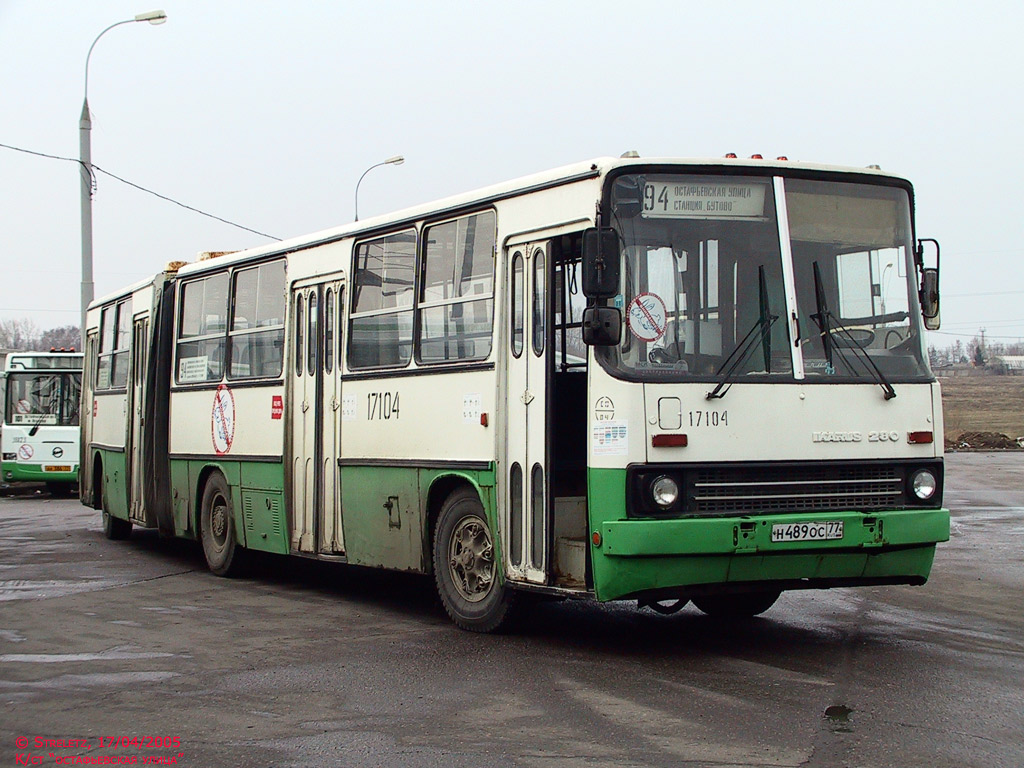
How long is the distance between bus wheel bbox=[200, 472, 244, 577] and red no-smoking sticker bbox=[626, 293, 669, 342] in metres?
6.66

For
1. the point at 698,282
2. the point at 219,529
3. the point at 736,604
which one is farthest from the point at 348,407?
the point at 698,282

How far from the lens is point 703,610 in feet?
35.4

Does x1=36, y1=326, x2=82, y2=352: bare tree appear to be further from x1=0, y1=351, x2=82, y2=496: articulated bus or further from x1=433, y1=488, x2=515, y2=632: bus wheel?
x1=433, y1=488, x2=515, y2=632: bus wheel

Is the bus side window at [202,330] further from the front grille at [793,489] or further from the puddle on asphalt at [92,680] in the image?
the front grille at [793,489]

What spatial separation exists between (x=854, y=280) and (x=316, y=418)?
203 inches

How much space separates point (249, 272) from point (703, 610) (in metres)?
6.02

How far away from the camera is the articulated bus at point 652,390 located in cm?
849

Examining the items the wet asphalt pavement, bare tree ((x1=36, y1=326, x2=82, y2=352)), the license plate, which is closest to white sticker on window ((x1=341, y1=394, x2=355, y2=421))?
the wet asphalt pavement

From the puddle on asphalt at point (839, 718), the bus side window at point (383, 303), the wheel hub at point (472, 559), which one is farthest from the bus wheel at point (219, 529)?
the puddle on asphalt at point (839, 718)

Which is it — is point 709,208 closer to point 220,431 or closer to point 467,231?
point 467,231

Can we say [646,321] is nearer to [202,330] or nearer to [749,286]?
[749,286]

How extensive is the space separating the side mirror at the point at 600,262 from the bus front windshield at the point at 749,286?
0.31 metres

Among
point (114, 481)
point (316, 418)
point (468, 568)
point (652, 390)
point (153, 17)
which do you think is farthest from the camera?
point (153, 17)

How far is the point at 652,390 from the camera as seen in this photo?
8484mm
